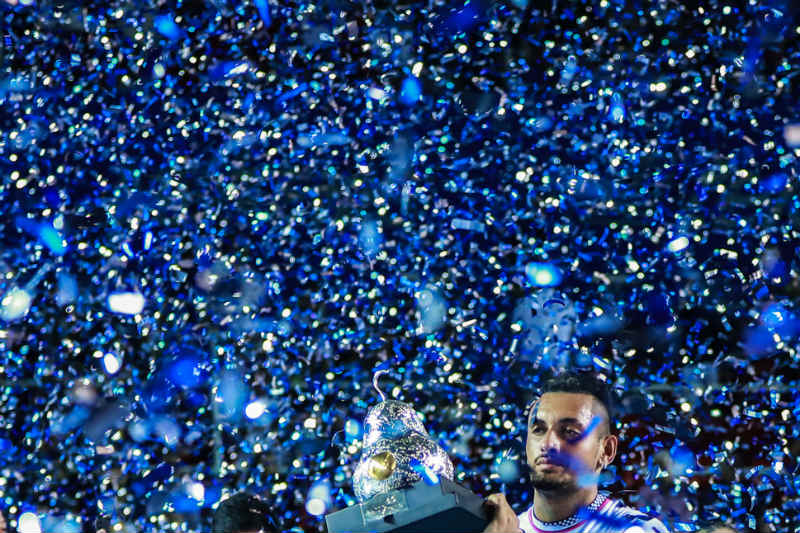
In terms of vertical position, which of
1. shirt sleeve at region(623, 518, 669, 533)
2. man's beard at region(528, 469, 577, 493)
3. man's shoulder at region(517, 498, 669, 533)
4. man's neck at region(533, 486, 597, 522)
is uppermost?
man's beard at region(528, 469, 577, 493)

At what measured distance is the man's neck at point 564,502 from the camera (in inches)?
78.1

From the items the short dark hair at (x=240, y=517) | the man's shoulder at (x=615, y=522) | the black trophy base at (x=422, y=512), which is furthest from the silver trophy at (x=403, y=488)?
the man's shoulder at (x=615, y=522)

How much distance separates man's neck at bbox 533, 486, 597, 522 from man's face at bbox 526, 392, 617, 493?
1 centimetres

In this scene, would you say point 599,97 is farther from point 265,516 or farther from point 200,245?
point 265,516

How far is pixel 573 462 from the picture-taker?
200 cm

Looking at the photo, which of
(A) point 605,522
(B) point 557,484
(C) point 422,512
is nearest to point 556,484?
(B) point 557,484

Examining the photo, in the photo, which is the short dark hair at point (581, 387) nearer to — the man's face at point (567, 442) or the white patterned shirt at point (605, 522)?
the man's face at point (567, 442)

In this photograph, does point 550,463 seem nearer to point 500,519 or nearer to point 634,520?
point 634,520

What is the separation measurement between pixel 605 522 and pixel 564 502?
3.6 inches

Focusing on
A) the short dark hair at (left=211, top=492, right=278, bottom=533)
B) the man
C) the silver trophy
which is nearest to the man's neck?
the man

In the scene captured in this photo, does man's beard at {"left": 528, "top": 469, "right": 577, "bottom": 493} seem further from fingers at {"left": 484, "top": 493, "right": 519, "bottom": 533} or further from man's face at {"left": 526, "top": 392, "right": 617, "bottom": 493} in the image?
fingers at {"left": 484, "top": 493, "right": 519, "bottom": 533}

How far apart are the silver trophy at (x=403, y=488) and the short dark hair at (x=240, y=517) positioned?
21 cm

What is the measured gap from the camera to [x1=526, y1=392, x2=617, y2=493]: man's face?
6.54 feet

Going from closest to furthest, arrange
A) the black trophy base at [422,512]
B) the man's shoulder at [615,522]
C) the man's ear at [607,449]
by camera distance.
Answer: the black trophy base at [422,512] < the man's shoulder at [615,522] < the man's ear at [607,449]
